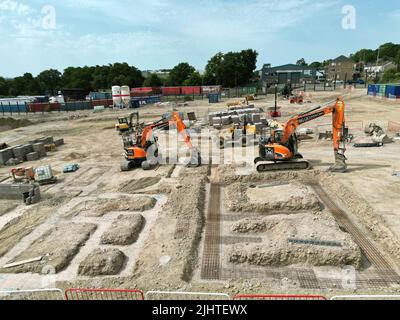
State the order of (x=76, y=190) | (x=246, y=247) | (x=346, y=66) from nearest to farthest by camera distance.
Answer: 1. (x=246, y=247)
2. (x=76, y=190)
3. (x=346, y=66)

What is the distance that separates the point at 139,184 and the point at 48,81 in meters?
99.6

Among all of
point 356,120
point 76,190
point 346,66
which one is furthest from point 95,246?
point 346,66

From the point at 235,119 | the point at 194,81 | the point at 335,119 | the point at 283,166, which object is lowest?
the point at 283,166

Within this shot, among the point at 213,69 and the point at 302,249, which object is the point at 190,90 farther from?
the point at 302,249

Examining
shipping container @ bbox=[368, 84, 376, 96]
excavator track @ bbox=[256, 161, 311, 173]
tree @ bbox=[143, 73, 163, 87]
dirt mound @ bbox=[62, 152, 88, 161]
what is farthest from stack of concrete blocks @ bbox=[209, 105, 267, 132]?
tree @ bbox=[143, 73, 163, 87]

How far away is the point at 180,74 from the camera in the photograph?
97062 mm

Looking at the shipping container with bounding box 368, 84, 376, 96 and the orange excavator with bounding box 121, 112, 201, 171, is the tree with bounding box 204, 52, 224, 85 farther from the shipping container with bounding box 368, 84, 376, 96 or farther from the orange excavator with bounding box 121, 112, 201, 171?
the orange excavator with bounding box 121, 112, 201, 171

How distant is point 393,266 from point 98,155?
21.1 metres

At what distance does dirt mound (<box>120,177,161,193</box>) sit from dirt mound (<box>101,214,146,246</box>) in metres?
3.71

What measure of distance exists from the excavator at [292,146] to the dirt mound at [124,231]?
8.20 m

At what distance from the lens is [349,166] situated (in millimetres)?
17250

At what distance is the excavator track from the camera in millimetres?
17031

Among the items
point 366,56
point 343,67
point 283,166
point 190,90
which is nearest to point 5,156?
point 283,166
